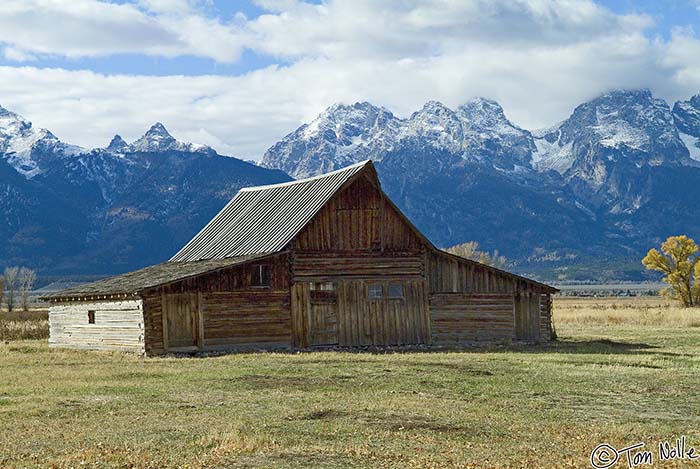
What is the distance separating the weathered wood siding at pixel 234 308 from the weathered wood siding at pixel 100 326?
2.52 feet

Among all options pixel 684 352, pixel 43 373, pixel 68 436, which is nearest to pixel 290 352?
pixel 43 373

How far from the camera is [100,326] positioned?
161 feet

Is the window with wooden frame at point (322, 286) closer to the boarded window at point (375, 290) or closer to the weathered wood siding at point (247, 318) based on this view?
the weathered wood siding at point (247, 318)

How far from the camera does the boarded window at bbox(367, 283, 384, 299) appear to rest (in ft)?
165

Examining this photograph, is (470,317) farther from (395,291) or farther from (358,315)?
(358,315)

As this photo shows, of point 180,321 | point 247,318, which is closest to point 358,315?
point 247,318

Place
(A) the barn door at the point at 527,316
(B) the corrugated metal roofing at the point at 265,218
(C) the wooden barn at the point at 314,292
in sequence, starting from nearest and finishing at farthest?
(C) the wooden barn at the point at 314,292 < (B) the corrugated metal roofing at the point at 265,218 < (A) the barn door at the point at 527,316

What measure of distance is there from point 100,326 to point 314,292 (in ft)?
31.8

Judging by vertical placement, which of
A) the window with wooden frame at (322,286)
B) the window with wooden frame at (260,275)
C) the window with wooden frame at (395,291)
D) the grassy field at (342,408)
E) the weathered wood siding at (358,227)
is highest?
the weathered wood siding at (358,227)

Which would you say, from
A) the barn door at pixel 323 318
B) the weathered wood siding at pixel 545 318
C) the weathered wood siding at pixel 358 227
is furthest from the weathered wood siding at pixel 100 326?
the weathered wood siding at pixel 545 318

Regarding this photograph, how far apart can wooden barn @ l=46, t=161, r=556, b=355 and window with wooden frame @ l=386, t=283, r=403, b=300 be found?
5 cm

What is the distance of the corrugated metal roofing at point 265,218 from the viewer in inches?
1964

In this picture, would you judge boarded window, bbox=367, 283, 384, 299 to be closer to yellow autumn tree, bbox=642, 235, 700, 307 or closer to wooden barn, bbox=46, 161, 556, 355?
wooden barn, bbox=46, 161, 556, 355

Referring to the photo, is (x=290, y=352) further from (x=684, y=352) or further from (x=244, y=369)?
(x=684, y=352)
